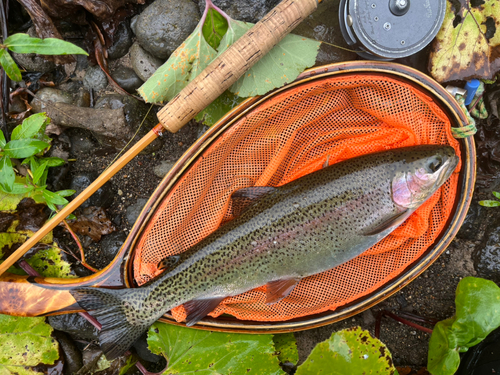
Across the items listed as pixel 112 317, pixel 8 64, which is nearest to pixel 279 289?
pixel 112 317

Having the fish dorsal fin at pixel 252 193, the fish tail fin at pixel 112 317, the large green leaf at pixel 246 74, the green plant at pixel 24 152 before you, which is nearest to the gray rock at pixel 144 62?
the large green leaf at pixel 246 74

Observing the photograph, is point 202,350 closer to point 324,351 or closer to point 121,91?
point 324,351

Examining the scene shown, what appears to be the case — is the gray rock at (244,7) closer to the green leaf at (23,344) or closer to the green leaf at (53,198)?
the green leaf at (53,198)

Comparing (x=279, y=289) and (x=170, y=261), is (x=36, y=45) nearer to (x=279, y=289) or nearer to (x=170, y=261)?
(x=170, y=261)

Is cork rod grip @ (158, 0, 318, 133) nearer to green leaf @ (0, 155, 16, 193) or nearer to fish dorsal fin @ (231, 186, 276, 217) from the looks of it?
fish dorsal fin @ (231, 186, 276, 217)

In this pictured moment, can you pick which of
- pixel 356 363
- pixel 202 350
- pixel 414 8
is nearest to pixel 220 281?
pixel 202 350

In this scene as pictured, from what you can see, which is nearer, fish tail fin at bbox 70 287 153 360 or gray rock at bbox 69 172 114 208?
fish tail fin at bbox 70 287 153 360

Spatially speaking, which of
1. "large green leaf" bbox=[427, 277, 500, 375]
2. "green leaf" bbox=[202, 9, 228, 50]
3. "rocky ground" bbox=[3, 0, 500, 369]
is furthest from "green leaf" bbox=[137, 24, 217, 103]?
"large green leaf" bbox=[427, 277, 500, 375]
